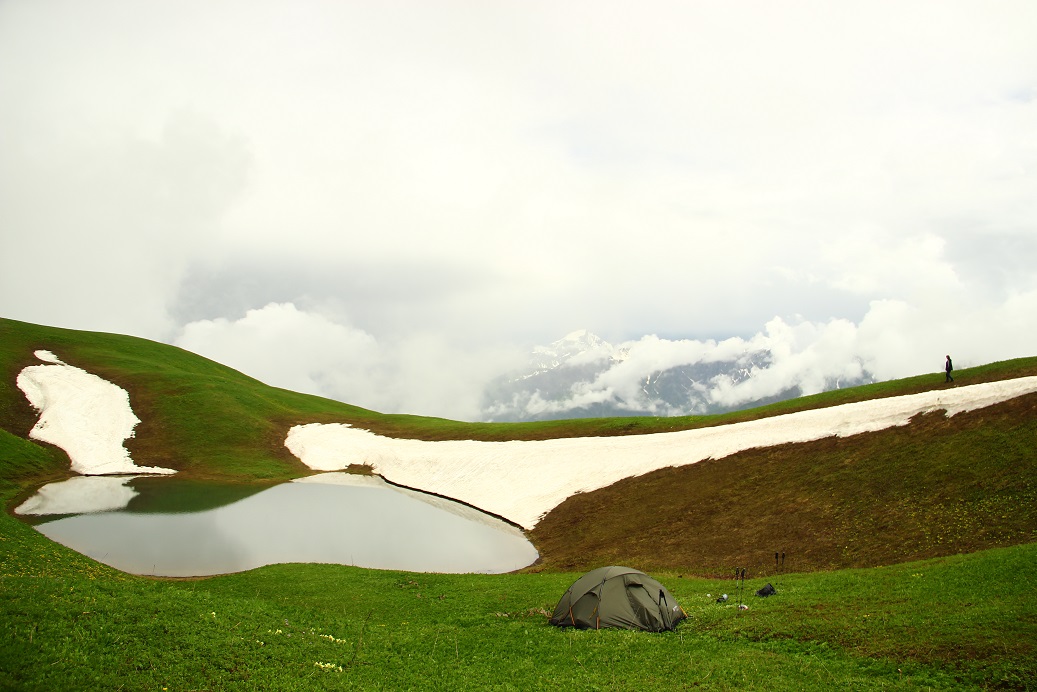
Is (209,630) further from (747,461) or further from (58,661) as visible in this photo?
(747,461)

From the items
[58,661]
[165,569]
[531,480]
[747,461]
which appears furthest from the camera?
[531,480]

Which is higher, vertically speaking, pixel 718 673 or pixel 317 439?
Result: pixel 317 439

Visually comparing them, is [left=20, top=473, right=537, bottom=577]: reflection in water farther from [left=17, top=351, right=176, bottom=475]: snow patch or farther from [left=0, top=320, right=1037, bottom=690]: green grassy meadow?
[left=17, top=351, right=176, bottom=475]: snow patch

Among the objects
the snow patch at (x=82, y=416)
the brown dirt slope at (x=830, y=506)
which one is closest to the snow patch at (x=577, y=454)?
the brown dirt slope at (x=830, y=506)

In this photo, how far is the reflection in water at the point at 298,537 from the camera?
4072cm

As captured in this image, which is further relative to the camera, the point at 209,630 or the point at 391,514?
the point at 391,514

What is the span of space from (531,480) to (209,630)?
47.4 m

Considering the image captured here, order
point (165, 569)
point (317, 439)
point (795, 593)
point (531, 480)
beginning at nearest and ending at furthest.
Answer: point (795, 593) → point (165, 569) → point (531, 480) → point (317, 439)

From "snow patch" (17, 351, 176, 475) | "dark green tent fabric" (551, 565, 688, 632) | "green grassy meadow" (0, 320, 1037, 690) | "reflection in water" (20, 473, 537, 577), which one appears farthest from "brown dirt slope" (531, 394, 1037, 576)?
"snow patch" (17, 351, 176, 475)

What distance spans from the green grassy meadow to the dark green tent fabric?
823 mm

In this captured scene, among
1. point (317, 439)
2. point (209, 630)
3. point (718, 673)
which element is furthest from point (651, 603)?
point (317, 439)

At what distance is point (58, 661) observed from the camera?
50.9 feet

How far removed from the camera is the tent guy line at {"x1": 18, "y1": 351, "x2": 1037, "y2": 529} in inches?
1964

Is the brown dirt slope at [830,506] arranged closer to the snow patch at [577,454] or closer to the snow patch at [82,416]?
the snow patch at [577,454]
